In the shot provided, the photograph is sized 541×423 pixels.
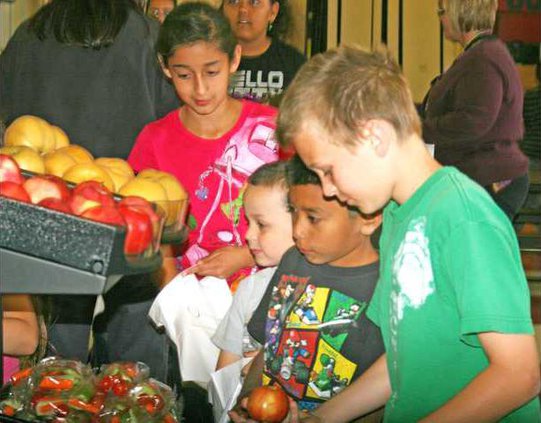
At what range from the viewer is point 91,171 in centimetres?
199

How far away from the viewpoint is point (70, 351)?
118 inches

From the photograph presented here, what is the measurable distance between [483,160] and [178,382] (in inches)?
64.0

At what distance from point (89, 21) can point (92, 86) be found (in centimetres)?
19

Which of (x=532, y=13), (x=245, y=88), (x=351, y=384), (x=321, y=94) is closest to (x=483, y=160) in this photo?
(x=245, y=88)

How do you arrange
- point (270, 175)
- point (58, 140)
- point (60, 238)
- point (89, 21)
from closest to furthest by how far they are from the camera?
point (60, 238), point (58, 140), point (270, 175), point (89, 21)

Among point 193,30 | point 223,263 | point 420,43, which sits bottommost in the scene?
point 223,263

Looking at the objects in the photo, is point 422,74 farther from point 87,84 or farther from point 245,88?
point 87,84

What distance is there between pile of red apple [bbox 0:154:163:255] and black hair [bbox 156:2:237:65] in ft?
3.75

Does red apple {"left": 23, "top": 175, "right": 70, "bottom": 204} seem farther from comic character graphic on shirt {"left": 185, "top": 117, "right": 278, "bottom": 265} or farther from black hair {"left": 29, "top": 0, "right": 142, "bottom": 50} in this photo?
black hair {"left": 29, "top": 0, "right": 142, "bottom": 50}

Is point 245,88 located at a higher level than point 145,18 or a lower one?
lower

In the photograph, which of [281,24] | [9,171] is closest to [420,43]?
Result: [281,24]

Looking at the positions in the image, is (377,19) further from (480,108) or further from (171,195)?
(171,195)

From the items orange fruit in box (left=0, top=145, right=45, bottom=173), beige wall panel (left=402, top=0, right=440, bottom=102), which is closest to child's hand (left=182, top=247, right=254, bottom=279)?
orange fruit in box (left=0, top=145, right=45, bottom=173)

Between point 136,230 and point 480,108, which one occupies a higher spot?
point 136,230
